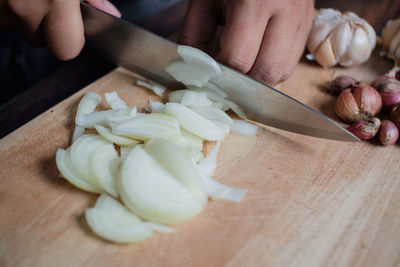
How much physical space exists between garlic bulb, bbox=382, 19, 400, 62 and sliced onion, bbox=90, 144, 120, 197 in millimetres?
1280

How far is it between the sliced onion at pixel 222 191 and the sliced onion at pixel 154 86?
48 centimetres

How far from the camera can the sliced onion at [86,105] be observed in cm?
122

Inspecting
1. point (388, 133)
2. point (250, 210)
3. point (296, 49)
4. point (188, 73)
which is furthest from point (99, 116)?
point (388, 133)

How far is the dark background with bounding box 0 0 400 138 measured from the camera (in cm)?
145

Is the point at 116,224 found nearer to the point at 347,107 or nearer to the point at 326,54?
the point at 347,107

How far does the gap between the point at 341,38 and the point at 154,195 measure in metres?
1.06

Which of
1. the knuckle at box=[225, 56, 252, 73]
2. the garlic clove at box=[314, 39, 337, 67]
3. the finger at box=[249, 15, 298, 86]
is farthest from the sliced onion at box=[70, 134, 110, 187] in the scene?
the garlic clove at box=[314, 39, 337, 67]

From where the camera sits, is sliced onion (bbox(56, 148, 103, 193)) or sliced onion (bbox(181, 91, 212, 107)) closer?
sliced onion (bbox(56, 148, 103, 193))

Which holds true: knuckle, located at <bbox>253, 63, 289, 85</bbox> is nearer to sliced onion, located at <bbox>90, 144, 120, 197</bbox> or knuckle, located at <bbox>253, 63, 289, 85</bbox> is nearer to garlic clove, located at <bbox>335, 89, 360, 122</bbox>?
garlic clove, located at <bbox>335, 89, 360, 122</bbox>

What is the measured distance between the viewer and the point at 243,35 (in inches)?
49.5

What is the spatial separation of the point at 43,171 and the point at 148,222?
385 mm

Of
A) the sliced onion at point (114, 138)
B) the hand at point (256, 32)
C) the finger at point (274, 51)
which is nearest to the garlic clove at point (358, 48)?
the hand at point (256, 32)

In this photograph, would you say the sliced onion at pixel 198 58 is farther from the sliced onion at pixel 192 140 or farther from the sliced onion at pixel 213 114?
the sliced onion at pixel 192 140

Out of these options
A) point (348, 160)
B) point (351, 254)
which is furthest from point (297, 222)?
point (348, 160)
